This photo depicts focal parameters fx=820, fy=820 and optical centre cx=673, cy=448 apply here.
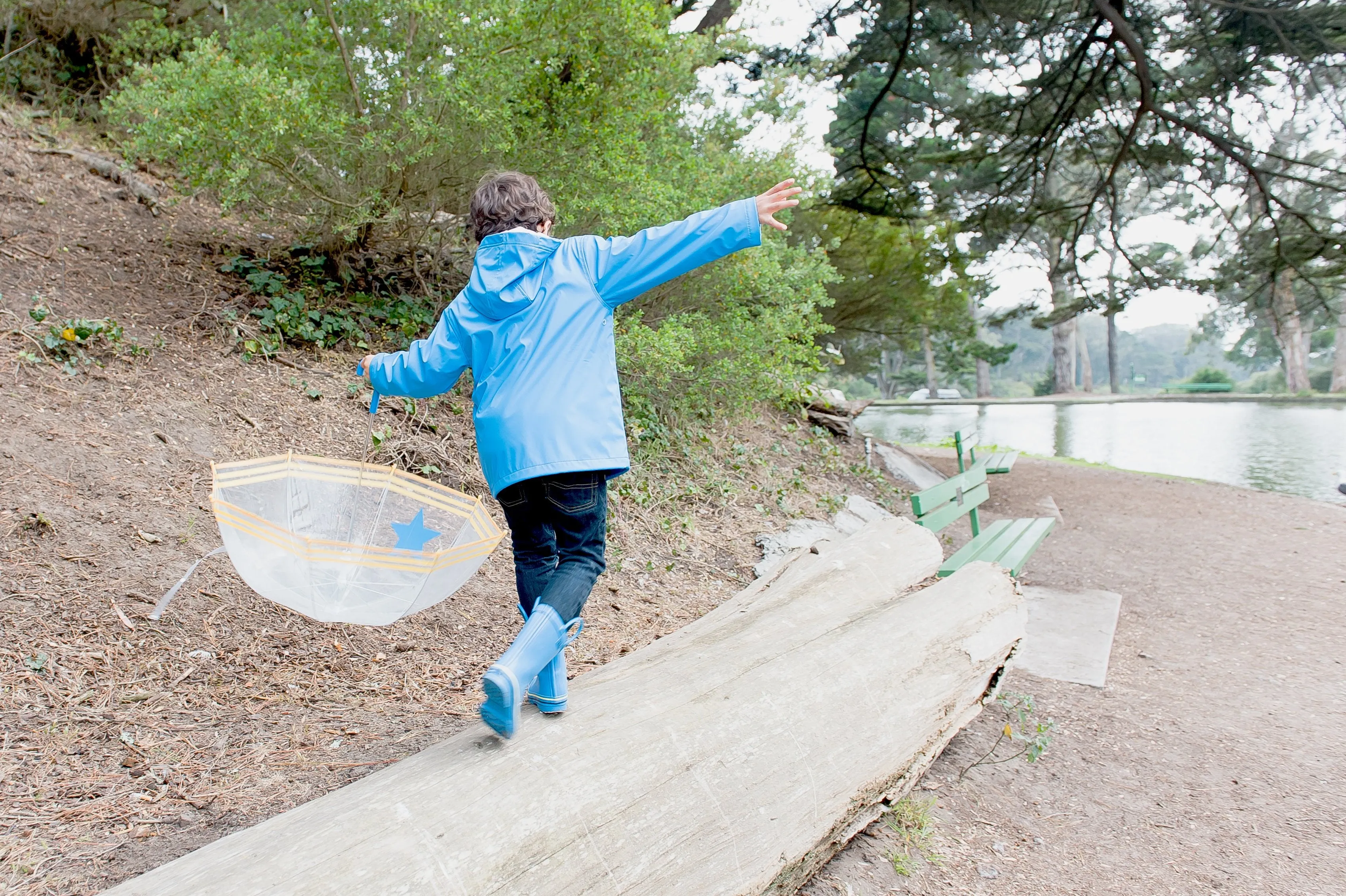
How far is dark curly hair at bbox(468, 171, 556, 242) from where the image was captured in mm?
2520

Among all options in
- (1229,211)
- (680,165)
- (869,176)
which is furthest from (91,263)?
(1229,211)

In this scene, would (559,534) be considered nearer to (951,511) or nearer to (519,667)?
(519,667)

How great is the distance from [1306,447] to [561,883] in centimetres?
1750

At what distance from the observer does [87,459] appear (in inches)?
158

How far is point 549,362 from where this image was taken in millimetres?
2412

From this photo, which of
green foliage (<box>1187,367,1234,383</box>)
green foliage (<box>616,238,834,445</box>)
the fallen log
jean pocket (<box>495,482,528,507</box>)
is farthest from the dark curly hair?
green foliage (<box>1187,367,1234,383</box>)

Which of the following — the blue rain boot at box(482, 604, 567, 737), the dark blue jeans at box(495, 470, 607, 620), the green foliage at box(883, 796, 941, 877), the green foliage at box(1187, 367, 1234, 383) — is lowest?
the green foliage at box(883, 796, 941, 877)

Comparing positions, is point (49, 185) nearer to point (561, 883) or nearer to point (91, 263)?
point (91, 263)

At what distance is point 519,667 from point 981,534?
4.19 m

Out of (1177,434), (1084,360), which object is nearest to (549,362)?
(1177,434)

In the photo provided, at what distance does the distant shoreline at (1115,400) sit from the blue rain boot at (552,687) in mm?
21785

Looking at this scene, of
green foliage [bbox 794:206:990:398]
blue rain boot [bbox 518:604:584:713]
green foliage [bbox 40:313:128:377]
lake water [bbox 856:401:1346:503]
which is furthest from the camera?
lake water [bbox 856:401:1346:503]

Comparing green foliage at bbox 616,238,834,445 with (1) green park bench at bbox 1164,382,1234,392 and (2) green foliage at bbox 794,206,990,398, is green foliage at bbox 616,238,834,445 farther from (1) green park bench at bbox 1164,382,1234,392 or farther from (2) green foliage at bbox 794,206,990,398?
(1) green park bench at bbox 1164,382,1234,392

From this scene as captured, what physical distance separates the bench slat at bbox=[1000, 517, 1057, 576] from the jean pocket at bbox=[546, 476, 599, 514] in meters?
2.73
